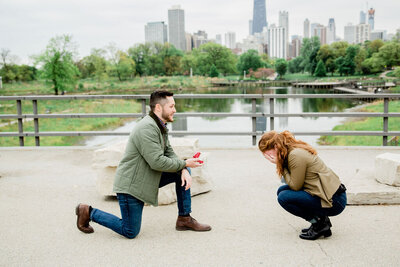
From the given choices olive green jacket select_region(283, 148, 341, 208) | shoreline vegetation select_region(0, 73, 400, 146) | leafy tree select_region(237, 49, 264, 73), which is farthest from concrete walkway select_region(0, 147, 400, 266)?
leafy tree select_region(237, 49, 264, 73)

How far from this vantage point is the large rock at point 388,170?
470 centimetres

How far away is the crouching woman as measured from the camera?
347 centimetres

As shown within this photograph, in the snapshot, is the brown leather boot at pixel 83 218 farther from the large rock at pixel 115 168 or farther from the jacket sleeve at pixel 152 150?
the large rock at pixel 115 168

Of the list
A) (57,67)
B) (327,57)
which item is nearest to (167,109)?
(57,67)

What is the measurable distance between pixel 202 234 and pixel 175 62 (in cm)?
11406

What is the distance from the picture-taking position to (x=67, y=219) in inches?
175

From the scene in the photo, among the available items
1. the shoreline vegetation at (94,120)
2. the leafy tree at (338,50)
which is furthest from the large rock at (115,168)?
the leafy tree at (338,50)

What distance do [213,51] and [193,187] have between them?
12757cm

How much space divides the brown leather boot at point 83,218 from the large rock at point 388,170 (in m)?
3.31

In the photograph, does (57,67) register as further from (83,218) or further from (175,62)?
(175,62)

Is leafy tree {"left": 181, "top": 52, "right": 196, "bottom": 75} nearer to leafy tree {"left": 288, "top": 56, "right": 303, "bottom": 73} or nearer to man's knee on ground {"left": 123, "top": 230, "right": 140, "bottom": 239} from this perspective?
leafy tree {"left": 288, "top": 56, "right": 303, "bottom": 73}

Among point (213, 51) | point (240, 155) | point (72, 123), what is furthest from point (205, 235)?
point (213, 51)

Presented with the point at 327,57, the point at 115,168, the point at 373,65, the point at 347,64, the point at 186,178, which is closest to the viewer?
the point at 186,178

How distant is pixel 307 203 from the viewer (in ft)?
11.6
